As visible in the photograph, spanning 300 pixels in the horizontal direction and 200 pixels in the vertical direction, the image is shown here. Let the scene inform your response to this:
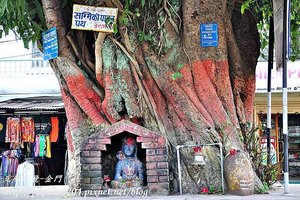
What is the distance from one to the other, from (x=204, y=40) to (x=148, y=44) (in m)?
0.85

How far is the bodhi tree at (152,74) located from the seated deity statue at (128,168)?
40cm

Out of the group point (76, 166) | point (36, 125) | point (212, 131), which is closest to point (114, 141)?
point (76, 166)

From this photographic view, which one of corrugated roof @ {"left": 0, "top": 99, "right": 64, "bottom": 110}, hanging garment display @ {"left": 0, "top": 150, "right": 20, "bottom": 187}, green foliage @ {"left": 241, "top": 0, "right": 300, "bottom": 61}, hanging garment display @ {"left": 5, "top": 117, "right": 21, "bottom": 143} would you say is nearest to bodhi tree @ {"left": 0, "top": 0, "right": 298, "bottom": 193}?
green foliage @ {"left": 241, "top": 0, "right": 300, "bottom": 61}

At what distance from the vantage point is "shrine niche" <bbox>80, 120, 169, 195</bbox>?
648 cm

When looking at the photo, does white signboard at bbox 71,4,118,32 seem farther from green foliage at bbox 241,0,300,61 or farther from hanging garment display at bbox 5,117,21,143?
hanging garment display at bbox 5,117,21,143

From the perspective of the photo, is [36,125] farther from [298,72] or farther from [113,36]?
[298,72]

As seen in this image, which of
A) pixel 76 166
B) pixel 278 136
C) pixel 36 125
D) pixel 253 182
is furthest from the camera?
pixel 278 136

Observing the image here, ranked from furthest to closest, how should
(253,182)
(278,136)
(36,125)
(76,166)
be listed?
(278,136), (36,125), (76,166), (253,182)

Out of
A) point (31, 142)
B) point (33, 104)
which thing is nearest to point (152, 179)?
point (33, 104)

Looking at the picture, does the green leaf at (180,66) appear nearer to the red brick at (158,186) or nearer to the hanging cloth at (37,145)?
the red brick at (158,186)

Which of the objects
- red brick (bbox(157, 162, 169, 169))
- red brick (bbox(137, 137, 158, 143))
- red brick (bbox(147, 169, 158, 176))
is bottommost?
red brick (bbox(147, 169, 158, 176))

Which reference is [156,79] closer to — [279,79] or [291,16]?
[291,16]

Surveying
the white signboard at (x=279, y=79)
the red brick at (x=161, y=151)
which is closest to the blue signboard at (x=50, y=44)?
the red brick at (x=161, y=151)

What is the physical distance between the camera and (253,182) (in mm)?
6375
